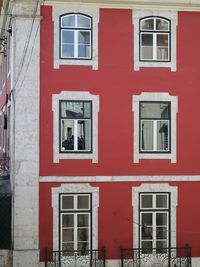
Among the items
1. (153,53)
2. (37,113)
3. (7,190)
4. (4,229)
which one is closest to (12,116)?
(37,113)

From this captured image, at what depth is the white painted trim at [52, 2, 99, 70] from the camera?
70.0 ft

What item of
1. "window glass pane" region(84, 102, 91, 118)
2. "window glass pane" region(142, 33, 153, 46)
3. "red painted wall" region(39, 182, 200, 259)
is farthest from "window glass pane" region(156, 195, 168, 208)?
"window glass pane" region(142, 33, 153, 46)

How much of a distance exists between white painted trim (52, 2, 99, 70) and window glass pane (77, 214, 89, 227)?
5.06 meters

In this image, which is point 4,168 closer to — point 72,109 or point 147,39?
point 72,109

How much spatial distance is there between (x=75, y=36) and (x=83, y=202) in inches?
224

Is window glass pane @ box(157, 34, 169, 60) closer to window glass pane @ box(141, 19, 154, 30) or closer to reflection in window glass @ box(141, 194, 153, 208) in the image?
window glass pane @ box(141, 19, 154, 30)

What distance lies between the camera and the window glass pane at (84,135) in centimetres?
2162

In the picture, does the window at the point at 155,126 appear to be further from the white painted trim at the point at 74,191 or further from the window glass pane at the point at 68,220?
the window glass pane at the point at 68,220

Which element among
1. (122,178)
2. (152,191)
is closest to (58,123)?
(122,178)

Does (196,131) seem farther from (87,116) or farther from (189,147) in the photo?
(87,116)

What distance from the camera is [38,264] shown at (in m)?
20.8

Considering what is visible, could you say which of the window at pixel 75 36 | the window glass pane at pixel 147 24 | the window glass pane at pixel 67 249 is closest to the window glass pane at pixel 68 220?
the window glass pane at pixel 67 249

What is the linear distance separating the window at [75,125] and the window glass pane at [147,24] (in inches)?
128

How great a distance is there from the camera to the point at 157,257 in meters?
21.7
